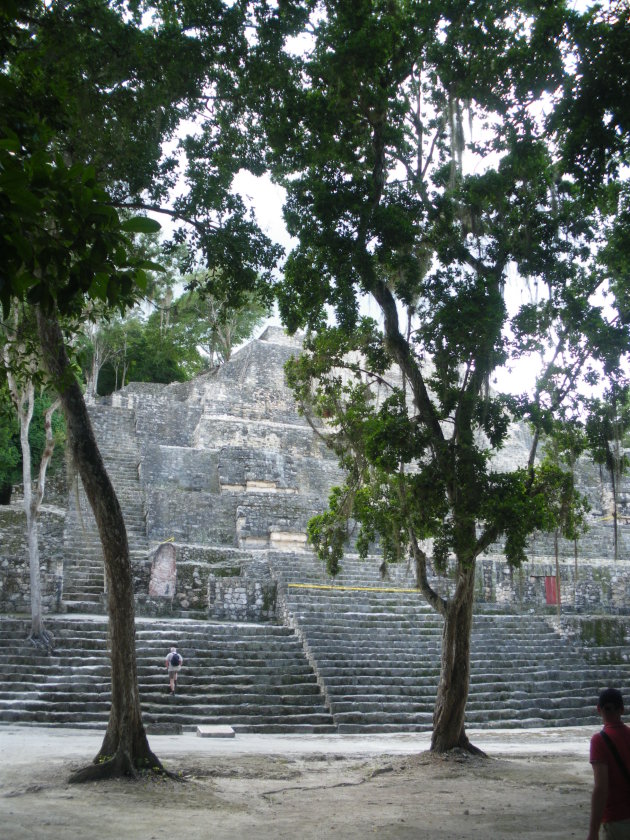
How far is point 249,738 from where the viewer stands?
9.13 meters

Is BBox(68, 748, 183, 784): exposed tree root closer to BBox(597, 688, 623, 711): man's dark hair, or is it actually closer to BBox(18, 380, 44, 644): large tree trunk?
BBox(597, 688, 623, 711): man's dark hair

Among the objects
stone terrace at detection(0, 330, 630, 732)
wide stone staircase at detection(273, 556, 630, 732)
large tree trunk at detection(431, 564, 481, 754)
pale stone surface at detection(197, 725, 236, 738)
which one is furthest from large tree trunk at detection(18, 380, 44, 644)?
large tree trunk at detection(431, 564, 481, 754)

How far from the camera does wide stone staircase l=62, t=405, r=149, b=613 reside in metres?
13.7

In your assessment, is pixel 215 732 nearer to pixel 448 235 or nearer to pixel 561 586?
pixel 448 235

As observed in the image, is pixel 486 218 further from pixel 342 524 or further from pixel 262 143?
pixel 342 524

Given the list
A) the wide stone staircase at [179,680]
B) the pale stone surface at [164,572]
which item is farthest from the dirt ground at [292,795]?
the pale stone surface at [164,572]

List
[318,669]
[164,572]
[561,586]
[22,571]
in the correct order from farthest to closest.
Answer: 1. [561,586]
2. [164,572]
3. [22,571]
4. [318,669]

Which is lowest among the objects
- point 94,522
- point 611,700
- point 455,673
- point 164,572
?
point 455,673

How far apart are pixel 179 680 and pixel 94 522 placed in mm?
7266

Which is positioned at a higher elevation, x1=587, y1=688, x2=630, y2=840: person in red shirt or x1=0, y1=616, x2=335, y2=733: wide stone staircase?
x1=587, y1=688, x2=630, y2=840: person in red shirt

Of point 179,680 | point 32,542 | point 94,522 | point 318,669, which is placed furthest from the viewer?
point 94,522

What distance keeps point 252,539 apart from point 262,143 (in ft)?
35.4

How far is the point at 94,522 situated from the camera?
17.1m

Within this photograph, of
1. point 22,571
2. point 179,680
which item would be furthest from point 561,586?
point 22,571
